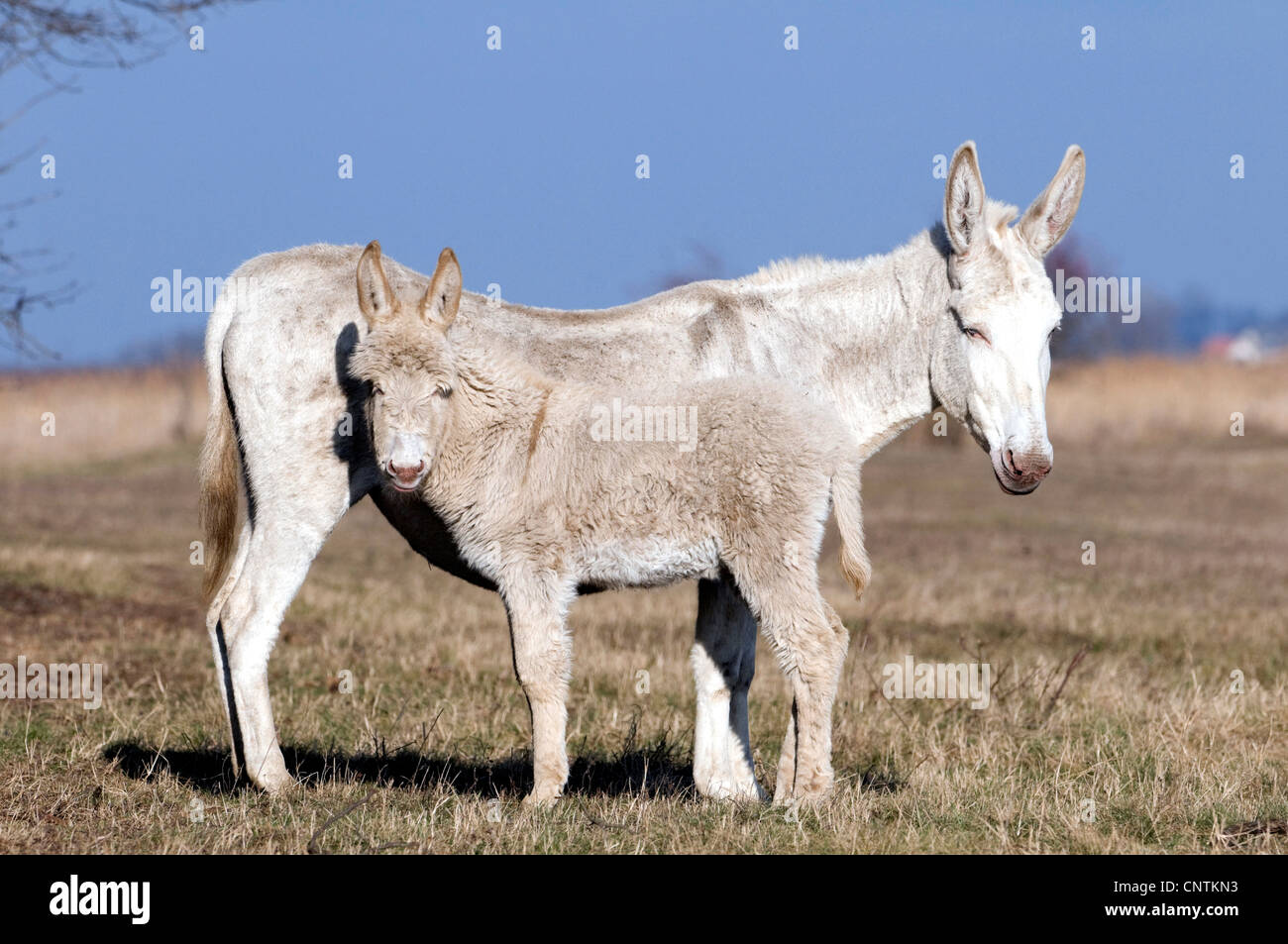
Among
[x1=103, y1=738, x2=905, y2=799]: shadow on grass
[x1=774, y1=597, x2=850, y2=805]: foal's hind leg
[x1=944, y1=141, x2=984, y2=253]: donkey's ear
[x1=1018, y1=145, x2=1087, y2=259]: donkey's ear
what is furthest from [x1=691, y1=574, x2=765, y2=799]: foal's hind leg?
[x1=1018, y1=145, x2=1087, y2=259]: donkey's ear

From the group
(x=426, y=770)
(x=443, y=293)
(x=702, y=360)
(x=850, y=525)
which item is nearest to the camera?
(x=850, y=525)

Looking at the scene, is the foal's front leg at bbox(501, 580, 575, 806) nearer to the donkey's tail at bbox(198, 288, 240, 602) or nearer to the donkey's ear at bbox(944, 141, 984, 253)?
the donkey's tail at bbox(198, 288, 240, 602)

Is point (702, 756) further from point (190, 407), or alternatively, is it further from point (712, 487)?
point (190, 407)

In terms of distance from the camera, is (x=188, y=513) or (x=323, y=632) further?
(x=188, y=513)

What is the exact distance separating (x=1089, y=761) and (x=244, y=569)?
14.9 ft

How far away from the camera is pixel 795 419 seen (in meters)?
5.80

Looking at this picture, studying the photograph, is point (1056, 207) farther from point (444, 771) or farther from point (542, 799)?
point (444, 771)

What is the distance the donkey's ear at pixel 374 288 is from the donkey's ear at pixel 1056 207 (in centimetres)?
303

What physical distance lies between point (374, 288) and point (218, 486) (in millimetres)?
1808

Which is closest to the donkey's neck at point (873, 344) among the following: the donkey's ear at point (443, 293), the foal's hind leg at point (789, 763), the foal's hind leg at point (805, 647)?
the foal's hind leg at point (789, 763)

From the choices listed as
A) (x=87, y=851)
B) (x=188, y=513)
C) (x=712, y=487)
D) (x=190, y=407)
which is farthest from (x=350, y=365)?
(x=190, y=407)

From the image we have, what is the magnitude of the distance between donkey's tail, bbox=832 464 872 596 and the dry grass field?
98 cm

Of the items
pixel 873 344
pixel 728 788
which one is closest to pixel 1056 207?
pixel 873 344

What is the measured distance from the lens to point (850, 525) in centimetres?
580
